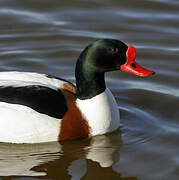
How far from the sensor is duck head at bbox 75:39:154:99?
295 inches

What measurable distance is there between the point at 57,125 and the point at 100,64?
91cm

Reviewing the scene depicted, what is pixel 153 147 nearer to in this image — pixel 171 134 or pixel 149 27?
pixel 171 134

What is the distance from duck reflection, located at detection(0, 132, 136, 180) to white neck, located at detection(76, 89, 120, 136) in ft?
0.52

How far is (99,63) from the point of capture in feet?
24.8

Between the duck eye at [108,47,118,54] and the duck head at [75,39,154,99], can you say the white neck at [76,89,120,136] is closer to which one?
the duck head at [75,39,154,99]

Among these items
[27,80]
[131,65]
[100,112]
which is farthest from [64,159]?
[131,65]

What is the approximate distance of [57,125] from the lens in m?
7.46

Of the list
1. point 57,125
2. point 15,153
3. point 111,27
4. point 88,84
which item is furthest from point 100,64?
point 111,27

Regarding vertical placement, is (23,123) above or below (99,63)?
below

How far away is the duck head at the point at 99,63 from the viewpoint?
750 cm

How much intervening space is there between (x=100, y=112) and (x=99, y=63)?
0.63 meters

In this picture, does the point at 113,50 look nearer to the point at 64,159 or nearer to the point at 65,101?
the point at 65,101

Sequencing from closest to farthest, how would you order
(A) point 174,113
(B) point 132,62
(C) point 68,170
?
(C) point 68,170 < (B) point 132,62 < (A) point 174,113

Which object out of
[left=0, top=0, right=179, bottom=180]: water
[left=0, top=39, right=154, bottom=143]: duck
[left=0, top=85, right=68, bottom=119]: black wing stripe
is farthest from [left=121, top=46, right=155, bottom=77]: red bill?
[left=0, top=85, right=68, bottom=119]: black wing stripe
